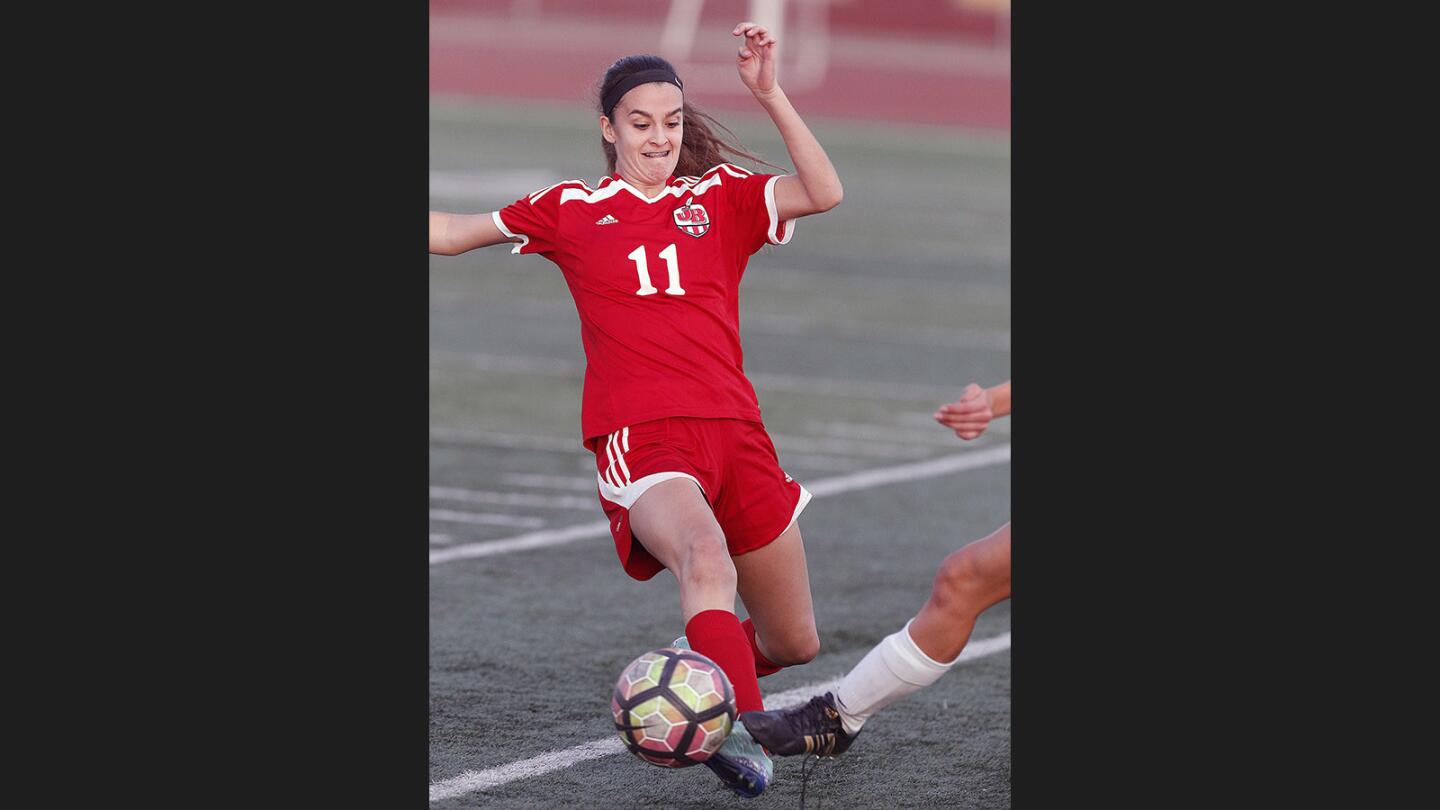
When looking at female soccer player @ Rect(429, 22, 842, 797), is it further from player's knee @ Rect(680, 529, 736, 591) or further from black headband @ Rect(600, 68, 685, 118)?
player's knee @ Rect(680, 529, 736, 591)

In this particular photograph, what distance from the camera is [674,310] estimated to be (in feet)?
18.1

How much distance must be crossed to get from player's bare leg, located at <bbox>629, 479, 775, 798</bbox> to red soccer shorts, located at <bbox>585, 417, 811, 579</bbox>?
10 centimetres

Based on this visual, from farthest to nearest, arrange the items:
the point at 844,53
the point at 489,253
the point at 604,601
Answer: the point at 844,53 < the point at 489,253 < the point at 604,601

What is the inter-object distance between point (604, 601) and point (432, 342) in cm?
589

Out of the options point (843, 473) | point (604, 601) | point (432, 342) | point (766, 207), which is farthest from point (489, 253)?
point (766, 207)

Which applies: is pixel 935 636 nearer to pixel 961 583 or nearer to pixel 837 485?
pixel 961 583

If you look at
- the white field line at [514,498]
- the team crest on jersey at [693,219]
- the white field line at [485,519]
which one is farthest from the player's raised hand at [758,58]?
the white field line at [514,498]

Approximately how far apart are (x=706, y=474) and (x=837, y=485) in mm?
4073

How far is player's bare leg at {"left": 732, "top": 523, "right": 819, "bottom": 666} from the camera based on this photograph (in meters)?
5.56

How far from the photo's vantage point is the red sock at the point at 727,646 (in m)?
4.98

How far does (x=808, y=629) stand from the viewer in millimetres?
5602

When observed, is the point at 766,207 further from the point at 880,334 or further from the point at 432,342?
the point at 880,334

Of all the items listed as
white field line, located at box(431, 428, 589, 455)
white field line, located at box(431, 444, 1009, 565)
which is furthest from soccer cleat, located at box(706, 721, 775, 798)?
white field line, located at box(431, 428, 589, 455)

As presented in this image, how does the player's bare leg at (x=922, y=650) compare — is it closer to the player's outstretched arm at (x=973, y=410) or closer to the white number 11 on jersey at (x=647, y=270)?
the player's outstretched arm at (x=973, y=410)
